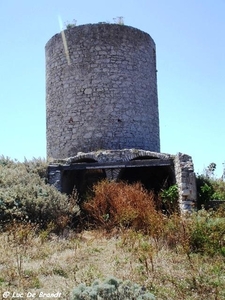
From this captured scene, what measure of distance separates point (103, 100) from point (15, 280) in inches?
356

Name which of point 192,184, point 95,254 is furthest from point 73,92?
point 95,254

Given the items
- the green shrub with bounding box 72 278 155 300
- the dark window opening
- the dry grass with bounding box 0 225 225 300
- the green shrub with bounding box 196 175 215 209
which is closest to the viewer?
the green shrub with bounding box 72 278 155 300

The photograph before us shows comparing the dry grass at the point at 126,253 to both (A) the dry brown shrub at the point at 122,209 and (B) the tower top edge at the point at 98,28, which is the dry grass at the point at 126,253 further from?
(B) the tower top edge at the point at 98,28

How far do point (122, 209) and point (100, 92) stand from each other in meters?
5.65

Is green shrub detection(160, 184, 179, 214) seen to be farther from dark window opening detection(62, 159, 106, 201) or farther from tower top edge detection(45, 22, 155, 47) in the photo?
tower top edge detection(45, 22, 155, 47)

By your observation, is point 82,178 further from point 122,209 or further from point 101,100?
point 122,209

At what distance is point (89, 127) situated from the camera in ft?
45.2

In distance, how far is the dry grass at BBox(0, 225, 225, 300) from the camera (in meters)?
5.31

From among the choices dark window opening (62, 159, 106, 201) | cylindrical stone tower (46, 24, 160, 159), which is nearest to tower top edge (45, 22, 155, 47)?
cylindrical stone tower (46, 24, 160, 159)

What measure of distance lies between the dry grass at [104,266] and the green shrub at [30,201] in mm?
1145

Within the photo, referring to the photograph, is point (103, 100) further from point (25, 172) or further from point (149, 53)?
point (25, 172)

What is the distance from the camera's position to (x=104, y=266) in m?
6.34

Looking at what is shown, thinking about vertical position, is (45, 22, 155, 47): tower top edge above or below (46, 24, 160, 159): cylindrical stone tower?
above

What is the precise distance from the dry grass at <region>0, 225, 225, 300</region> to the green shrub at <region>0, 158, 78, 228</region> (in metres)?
1.15
